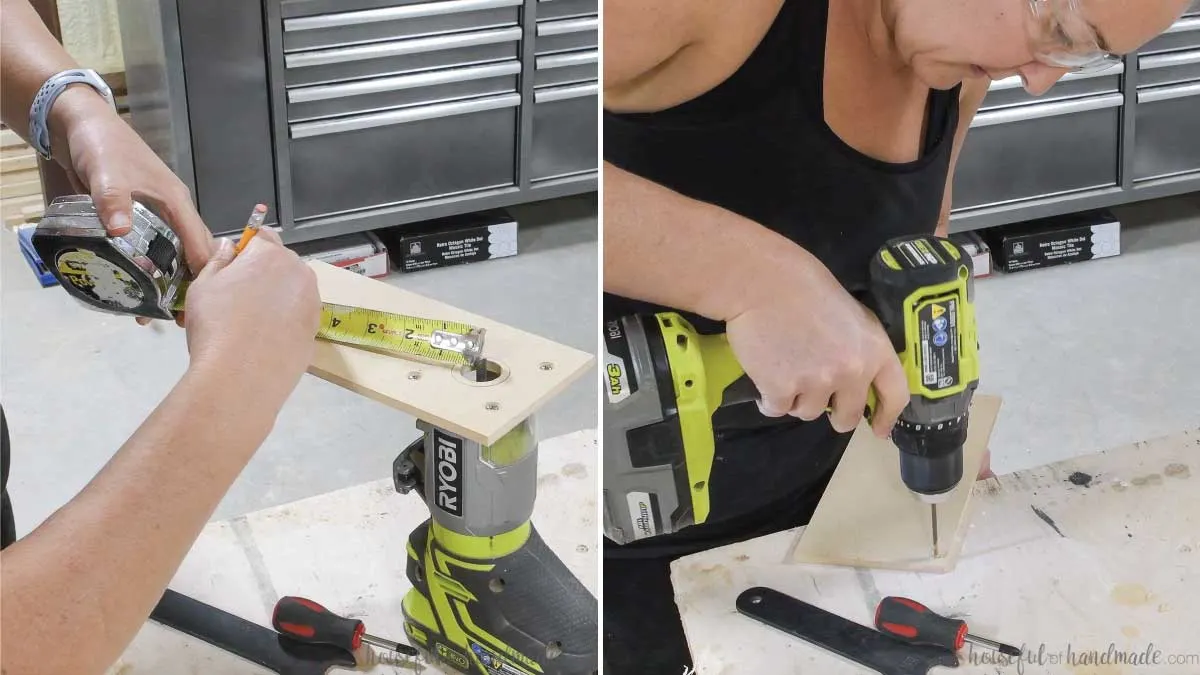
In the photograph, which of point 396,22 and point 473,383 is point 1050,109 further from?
point 396,22

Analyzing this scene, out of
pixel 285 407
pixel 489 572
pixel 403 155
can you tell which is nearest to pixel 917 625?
pixel 489 572

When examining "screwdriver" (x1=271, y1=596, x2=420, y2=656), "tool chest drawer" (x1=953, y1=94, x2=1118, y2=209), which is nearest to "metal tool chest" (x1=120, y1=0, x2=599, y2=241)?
"tool chest drawer" (x1=953, y1=94, x2=1118, y2=209)

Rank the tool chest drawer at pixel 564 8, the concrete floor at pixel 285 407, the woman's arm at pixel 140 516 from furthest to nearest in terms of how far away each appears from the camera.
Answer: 1. the tool chest drawer at pixel 564 8
2. the concrete floor at pixel 285 407
3. the woman's arm at pixel 140 516

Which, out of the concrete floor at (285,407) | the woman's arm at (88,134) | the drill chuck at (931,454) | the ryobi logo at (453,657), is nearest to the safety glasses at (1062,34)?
the drill chuck at (931,454)

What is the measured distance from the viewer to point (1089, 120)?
1.20 meters

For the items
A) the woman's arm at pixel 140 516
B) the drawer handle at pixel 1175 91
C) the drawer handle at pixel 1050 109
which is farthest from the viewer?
the drawer handle at pixel 1050 109

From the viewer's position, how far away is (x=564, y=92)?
82.4 inches

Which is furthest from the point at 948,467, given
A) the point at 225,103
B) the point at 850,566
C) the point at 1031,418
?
the point at 225,103

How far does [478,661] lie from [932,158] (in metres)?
0.63

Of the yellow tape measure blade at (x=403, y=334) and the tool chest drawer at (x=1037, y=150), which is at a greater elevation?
the tool chest drawer at (x=1037, y=150)

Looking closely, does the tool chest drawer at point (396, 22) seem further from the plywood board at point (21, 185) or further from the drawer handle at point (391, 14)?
the plywood board at point (21, 185)

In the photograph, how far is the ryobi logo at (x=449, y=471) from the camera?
0.99 meters

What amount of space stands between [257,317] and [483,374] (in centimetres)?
28

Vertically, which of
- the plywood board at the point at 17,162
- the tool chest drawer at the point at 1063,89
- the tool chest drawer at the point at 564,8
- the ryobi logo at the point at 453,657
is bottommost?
the ryobi logo at the point at 453,657
